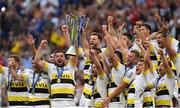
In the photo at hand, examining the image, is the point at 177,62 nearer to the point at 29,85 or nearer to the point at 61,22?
the point at 29,85

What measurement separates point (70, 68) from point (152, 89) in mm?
2250

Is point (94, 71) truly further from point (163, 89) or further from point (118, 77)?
point (163, 89)

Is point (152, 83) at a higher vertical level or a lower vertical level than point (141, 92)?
higher

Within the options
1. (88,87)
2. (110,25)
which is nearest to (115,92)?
(88,87)

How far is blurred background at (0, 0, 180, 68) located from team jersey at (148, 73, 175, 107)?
7220 millimetres

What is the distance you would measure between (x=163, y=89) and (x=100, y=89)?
1627 millimetres

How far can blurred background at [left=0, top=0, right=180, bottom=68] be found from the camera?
2739cm

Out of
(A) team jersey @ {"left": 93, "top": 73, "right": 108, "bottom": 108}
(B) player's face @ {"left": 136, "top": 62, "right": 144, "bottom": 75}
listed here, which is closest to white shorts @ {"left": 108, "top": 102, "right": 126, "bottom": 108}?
(A) team jersey @ {"left": 93, "top": 73, "right": 108, "bottom": 108}

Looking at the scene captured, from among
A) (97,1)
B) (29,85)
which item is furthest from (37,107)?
(97,1)

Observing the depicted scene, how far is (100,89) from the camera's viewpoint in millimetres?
19625

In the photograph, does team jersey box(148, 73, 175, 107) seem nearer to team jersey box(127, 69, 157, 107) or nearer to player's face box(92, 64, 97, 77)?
team jersey box(127, 69, 157, 107)

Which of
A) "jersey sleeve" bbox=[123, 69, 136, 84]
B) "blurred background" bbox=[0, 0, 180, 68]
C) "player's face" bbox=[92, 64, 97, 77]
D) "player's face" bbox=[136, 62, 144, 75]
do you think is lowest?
"jersey sleeve" bbox=[123, 69, 136, 84]

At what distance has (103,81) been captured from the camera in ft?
64.1

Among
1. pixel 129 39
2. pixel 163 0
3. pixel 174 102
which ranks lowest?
pixel 174 102
